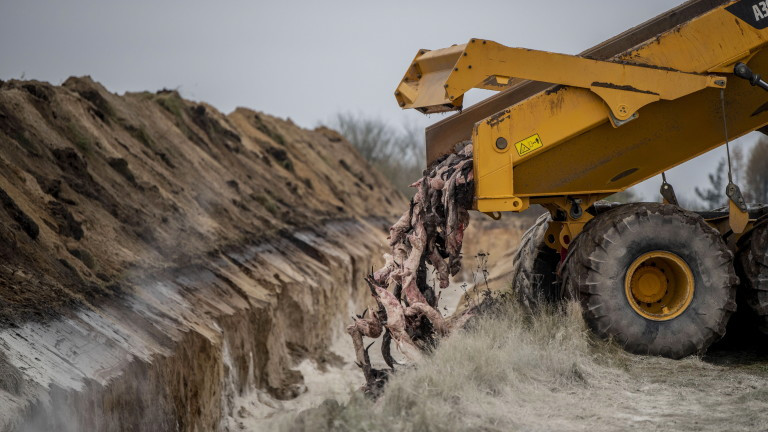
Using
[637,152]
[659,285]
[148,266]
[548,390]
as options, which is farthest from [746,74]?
[148,266]

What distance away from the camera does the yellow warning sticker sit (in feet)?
25.4

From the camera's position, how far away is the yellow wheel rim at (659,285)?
7621mm

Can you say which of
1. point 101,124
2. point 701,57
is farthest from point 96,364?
point 101,124

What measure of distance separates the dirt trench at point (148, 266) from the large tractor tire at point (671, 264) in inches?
171

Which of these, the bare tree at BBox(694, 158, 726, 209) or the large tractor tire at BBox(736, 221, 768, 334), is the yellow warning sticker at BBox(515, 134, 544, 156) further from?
the bare tree at BBox(694, 158, 726, 209)

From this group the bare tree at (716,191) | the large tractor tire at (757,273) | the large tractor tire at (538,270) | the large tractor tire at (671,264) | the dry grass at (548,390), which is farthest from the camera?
the bare tree at (716,191)

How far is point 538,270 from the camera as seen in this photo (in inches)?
368

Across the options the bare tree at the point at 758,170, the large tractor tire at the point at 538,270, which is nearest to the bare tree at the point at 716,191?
the bare tree at the point at 758,170

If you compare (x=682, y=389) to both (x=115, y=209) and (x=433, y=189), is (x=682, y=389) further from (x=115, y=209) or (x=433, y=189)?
(x=115, y=209)

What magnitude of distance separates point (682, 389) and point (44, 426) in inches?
185

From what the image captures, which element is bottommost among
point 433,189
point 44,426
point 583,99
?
point 44,426

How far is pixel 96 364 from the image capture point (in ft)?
27.3

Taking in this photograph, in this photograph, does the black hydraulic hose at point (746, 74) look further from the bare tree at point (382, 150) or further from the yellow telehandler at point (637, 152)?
the bare tree at point (382, 150)

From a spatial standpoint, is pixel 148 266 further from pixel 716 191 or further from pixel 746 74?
pixel 716 191
